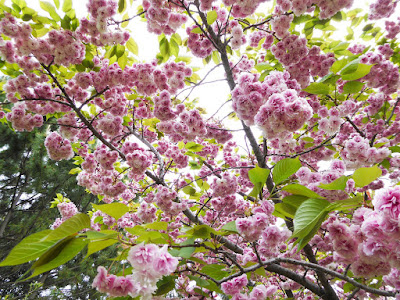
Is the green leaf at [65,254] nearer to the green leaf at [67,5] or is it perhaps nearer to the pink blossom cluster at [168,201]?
the pink blossom cluster at [168,201]

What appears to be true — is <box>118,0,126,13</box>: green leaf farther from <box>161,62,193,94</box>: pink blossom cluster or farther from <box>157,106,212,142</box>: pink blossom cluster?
<box>157,106,212,142</box>: pink blossom cluster

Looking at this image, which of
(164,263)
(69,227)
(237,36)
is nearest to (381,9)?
(237,36)

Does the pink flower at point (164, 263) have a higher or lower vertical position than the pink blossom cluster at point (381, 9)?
lower

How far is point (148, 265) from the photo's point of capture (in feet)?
3.48

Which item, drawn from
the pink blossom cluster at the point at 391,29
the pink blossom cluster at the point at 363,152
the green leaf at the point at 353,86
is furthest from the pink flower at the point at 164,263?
the pink blossom cluster at the point at 391,29

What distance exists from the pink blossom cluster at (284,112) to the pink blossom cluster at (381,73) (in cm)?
222

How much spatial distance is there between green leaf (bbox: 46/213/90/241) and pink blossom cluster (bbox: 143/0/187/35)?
267 centimetres

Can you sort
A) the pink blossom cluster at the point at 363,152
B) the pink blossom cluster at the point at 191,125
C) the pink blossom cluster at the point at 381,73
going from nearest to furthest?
the pink blossom cluster at the point at 363,152 < the pink blossom cluster at the point at 381,73 < the pink blossom cluster at the point at 191,125

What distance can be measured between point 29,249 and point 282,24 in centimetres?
327

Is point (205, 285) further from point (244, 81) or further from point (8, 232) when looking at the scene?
point (8, 232)

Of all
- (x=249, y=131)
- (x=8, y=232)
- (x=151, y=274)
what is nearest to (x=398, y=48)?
(x=249, y=131)

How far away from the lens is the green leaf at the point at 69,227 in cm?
83

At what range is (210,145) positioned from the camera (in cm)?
520

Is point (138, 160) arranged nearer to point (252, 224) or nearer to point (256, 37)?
point (252, 224)
